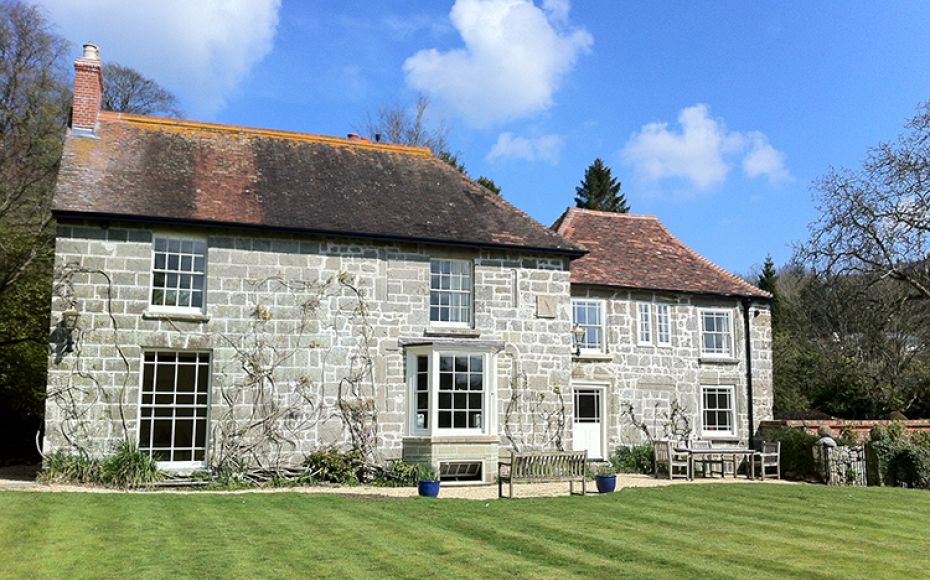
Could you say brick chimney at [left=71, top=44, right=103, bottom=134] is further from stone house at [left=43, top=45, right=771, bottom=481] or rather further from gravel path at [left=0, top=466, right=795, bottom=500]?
gravel path at [left=0, top=466, right=795, bottom=500]

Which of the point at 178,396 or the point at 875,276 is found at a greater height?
the point at 875,276

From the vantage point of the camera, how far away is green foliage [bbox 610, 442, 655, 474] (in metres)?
21.9

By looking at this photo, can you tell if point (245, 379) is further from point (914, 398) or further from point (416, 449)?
point (914, 398)


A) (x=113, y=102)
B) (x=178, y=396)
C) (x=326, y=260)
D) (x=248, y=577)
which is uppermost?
(x=113, y=102)

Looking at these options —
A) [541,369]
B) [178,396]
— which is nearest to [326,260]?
[178,396]

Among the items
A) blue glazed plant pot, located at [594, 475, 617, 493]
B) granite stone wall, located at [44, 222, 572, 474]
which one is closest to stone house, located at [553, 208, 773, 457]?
granite stone wall, located at [44, 222, 572, 474]

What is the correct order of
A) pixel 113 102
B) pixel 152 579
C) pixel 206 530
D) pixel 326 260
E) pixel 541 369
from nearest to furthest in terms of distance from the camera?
pixel 152 579 → pixel 206 530 → pixel 326 260 → pixel 541 369 → pixel 113 102

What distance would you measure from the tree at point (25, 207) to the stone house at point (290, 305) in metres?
5.56

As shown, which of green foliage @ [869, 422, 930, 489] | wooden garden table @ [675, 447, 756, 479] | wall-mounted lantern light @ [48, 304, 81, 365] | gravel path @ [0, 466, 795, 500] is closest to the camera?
gravel path @ [0, 466, 795, 500]

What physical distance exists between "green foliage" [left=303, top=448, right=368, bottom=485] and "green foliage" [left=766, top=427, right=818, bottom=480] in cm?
1127

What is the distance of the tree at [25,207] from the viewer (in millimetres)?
22016

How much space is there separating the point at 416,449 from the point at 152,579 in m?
10.2

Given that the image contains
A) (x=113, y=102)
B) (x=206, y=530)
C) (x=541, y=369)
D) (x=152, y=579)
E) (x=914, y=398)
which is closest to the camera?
(x=152, y=579)

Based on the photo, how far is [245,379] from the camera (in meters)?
17.6
